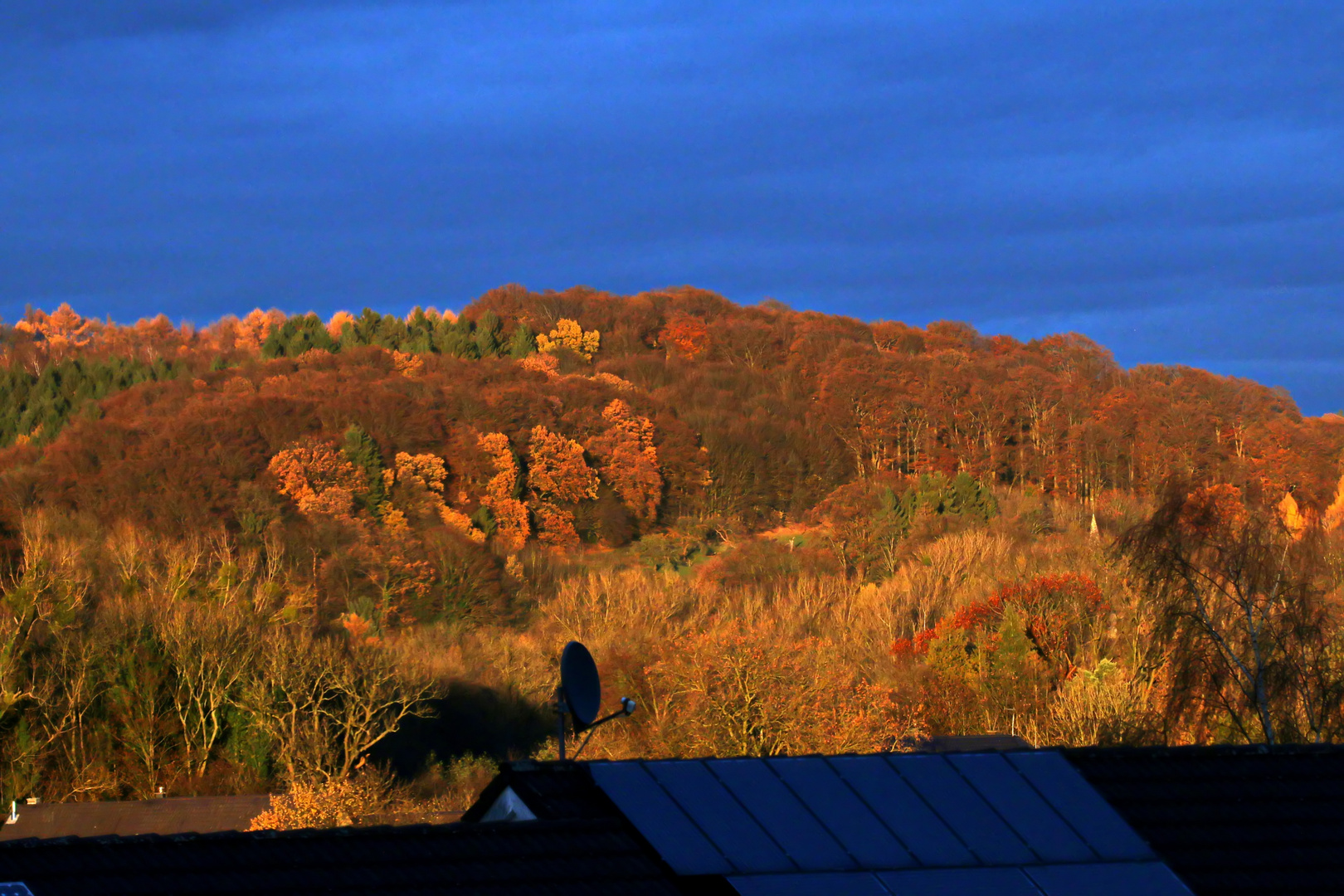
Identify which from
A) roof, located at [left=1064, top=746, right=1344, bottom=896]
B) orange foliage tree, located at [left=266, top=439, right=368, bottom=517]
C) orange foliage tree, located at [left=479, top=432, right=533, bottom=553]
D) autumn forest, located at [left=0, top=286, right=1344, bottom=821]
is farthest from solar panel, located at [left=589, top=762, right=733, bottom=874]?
orange foliage tree, located at [left=479, top=432, right=533, bottom=553]

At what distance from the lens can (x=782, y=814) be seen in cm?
874

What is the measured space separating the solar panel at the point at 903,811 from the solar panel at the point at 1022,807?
41 cm

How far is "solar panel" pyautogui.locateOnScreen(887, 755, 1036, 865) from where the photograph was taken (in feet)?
28.2

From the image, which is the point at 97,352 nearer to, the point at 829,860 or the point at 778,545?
the point at 778,545

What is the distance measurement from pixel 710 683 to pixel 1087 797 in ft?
97.3

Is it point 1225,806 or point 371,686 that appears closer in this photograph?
point 1225,806

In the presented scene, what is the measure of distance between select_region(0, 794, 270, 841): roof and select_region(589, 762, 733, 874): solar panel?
31.3 m

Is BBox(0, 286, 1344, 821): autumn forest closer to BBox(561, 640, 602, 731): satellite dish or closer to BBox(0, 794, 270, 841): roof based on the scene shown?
A: BBox(0, 794, 270, 841): roof

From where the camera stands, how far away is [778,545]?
8019 centimetres

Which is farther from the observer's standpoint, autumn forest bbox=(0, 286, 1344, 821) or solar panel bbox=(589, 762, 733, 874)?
autumn forest bbox=(0, 286, 1344, 821)

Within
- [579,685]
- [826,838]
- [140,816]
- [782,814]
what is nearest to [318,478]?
[140,816]

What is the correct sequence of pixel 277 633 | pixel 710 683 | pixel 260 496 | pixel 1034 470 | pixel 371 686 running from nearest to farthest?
pixel 710 683, pixel 371 686, pixel 277 633, pixel 260 496, pixel 1034 470

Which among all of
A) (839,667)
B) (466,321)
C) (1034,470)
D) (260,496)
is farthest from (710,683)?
(466,321)

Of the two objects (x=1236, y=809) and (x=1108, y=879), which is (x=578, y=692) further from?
(x=1236, y=809)
